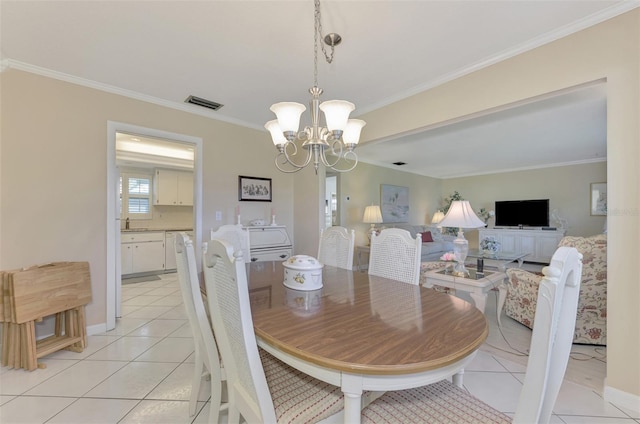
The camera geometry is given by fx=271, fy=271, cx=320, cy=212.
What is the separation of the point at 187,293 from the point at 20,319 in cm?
156

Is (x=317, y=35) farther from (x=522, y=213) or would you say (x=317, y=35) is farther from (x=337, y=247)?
(x=522, y=213)

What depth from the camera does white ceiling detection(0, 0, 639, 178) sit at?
66.0 inches

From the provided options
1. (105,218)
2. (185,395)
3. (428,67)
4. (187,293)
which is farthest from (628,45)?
(105,218)

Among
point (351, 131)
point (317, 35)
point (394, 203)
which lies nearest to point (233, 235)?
point (351, 131)

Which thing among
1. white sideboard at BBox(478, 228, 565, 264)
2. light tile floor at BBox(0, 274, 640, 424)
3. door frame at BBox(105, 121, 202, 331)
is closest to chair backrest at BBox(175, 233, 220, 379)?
light tile floor at BBox(0, 274, 640, 424)

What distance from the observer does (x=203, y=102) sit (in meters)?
3.02

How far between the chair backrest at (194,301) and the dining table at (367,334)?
0.25 metres

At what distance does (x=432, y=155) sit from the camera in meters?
5.38

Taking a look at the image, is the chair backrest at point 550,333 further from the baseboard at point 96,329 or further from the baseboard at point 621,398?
the baseboard at point 96,329

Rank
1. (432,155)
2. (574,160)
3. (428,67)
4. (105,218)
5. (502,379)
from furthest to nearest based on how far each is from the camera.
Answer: (574,160) < (432,155) < (105,218) < (428,67) < (502,379)

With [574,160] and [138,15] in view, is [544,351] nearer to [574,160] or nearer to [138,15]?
[138,15]

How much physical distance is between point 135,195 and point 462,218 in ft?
18.8

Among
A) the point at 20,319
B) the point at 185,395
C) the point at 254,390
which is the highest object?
the point at 254,390

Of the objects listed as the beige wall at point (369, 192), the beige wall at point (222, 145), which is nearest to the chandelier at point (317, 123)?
the beige wall at point (222, 145)
